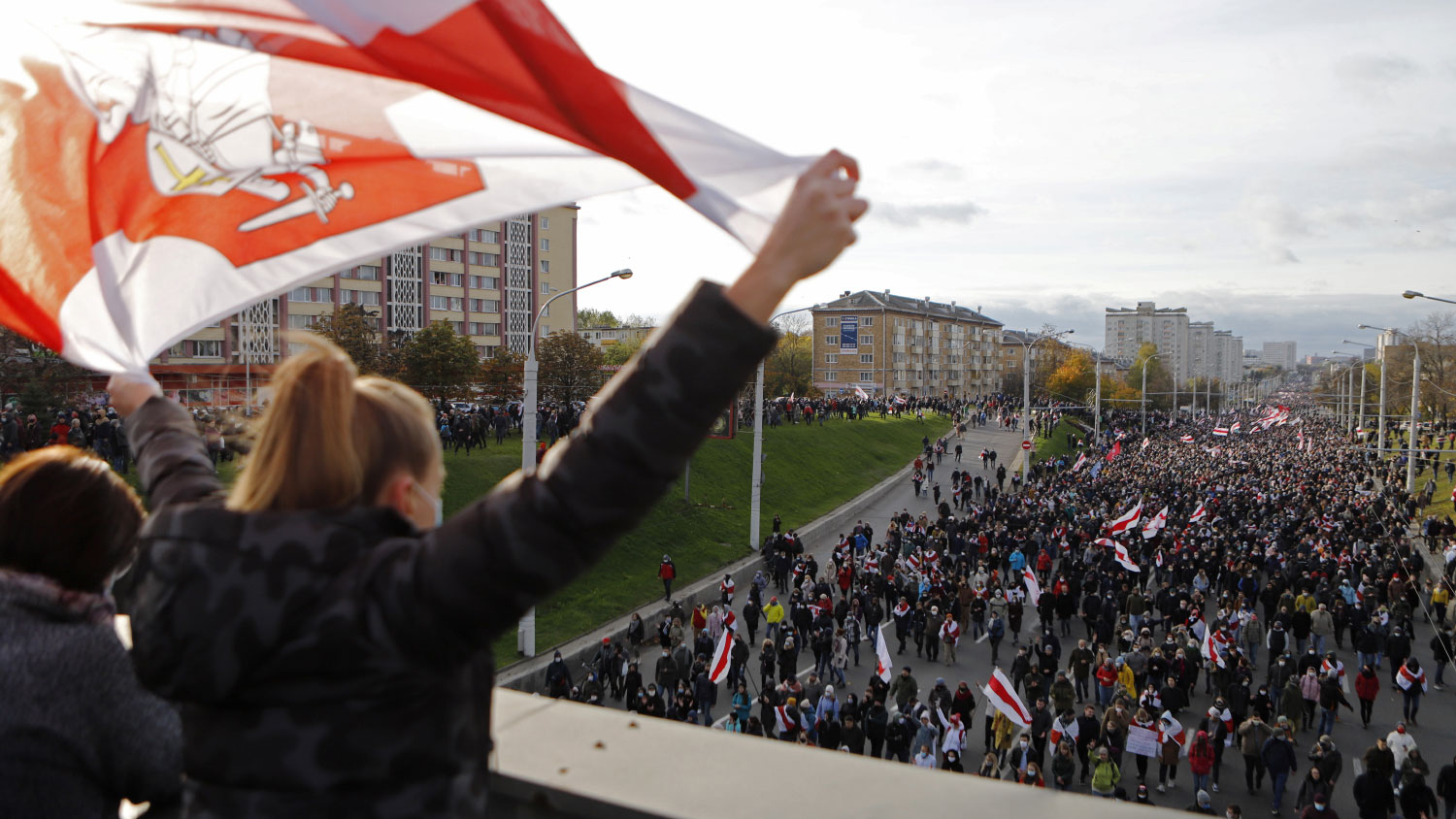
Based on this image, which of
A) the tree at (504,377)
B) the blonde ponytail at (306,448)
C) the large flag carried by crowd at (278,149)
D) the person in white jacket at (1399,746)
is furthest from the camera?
the tree at (504,377)

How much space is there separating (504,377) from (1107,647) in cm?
3610

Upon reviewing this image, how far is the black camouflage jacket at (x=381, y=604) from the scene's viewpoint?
1245 mm

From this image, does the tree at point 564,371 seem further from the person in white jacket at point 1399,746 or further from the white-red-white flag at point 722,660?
the person in white jacket at point 1399,746

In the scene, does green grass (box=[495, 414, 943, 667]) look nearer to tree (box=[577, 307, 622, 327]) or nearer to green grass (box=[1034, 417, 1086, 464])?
green grass (box=[1034, 417, 1086, 464])

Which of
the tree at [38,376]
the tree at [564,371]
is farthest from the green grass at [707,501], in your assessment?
the tree at [38,376]

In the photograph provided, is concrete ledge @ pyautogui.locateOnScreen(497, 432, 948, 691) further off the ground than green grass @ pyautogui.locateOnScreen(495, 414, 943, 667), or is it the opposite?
green grass @ pyautogui.locateOnScreen(495, 414, 943, 667)

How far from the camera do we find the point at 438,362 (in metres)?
42.7

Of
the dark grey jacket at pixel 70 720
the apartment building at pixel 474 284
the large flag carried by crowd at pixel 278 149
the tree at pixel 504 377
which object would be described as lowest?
the tree at pixel 504 377

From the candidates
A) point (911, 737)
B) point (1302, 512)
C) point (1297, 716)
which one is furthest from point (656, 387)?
point (1302, 512)

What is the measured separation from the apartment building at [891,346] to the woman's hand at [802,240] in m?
97.8

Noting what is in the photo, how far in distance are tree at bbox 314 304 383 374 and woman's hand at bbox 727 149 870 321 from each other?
40360mm

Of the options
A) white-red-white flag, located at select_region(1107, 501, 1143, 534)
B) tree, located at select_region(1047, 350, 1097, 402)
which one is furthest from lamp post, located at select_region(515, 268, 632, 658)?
tree, located at select_region(1047, 350, 1097, 402)

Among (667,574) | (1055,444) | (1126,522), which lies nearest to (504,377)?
(667,574)

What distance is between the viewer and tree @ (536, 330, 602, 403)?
44562 mm
